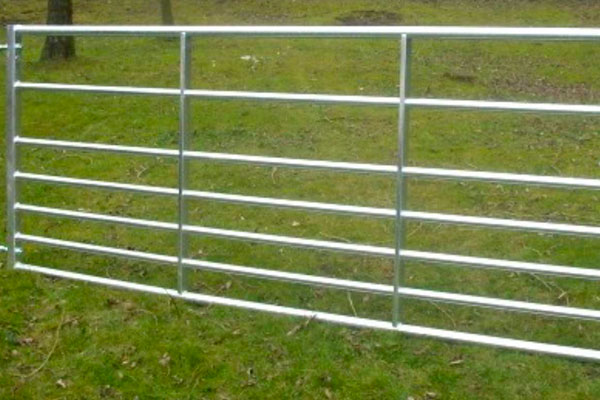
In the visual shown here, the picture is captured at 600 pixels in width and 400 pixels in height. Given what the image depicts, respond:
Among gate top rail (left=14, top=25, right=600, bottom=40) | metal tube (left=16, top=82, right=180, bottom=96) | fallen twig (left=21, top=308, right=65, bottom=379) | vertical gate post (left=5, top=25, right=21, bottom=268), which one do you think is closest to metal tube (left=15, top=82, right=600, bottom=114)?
metal tube (left=16, top=82, right=180, bottom=96)

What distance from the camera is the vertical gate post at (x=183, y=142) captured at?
15.1ft

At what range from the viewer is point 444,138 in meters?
8.12

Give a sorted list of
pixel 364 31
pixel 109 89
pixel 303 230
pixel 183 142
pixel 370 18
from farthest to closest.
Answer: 1. pixel 370 18
2. pixel 303 230
3. pixel 109 89
4. pixel 183 142
5. pixel 364 31

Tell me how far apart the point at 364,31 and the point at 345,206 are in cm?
87

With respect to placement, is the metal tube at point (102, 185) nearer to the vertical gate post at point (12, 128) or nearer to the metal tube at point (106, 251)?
the vertical gate post at point (12, 128)

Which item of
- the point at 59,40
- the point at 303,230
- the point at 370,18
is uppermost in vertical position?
the point at 370,18

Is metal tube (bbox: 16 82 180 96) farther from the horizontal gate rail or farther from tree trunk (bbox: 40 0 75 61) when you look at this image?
tree trunk (bbox: 40 0 75 61)

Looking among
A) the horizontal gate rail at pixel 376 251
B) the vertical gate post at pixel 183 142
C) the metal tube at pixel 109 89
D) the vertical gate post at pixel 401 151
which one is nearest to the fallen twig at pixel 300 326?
the horizontal gate rail at pixel 376 251

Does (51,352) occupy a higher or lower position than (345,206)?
lower

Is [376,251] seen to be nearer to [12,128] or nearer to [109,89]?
[109,89]

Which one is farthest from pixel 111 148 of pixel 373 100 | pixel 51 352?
pixel 373 100

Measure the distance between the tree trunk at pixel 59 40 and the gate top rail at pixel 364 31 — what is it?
6947 mm

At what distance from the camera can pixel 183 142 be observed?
15.3 ft

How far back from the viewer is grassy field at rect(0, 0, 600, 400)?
158 inches
